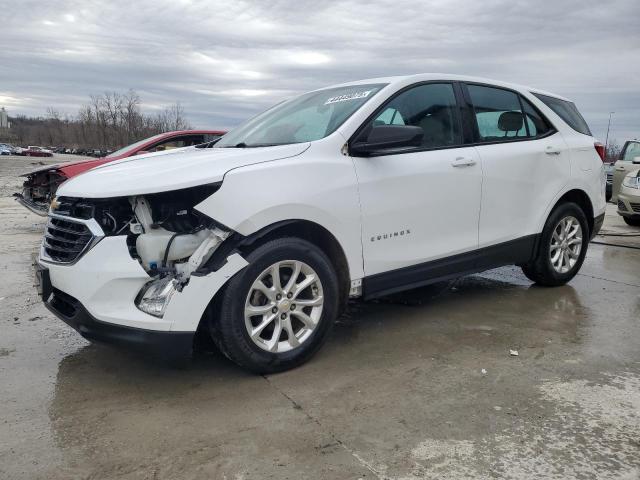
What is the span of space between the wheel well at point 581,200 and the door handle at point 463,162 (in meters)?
1.37

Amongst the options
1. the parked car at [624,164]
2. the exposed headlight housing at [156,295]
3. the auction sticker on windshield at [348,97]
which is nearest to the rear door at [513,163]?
the auction sticker on windshield at [348,97]

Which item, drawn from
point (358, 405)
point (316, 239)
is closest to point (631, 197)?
point (316, 239)

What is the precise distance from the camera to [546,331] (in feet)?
13.9

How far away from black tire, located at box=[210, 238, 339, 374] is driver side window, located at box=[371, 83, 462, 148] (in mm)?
1214

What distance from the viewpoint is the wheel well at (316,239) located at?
3.20m

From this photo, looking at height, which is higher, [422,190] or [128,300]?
[422,190]

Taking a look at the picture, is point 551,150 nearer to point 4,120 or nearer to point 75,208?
point 75,208

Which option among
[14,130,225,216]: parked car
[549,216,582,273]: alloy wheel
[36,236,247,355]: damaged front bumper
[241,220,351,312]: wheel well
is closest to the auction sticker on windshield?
[241,220,351,312]: wheel well

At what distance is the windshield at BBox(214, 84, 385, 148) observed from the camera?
12.6 feet

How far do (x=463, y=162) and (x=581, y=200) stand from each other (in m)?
1.96

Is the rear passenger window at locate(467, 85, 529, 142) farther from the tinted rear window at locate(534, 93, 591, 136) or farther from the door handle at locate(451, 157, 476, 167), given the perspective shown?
the tinted rear window at locate(534, 93, 591, 136)

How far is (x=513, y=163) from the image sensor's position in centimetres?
458

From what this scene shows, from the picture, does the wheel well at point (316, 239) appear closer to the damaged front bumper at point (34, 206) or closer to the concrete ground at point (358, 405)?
the concrete ground at point (358, 405)

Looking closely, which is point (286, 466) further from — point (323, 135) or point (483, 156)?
point (483, 156)
